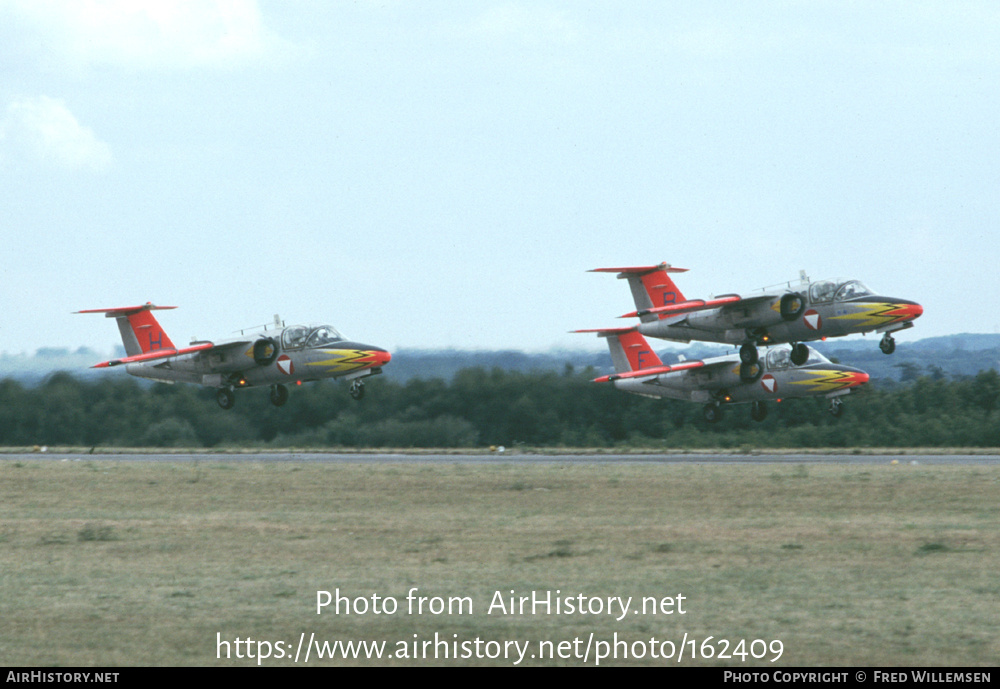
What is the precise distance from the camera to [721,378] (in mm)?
53875

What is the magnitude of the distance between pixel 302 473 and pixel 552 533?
14650mm

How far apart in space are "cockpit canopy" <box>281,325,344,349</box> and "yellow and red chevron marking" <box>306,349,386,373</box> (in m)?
0.54

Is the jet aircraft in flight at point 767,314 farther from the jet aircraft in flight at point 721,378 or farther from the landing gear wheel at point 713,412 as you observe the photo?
the landing gear wheel at point 713,412

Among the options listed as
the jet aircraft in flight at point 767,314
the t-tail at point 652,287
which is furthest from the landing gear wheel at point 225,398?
the t-tail at point 652,287

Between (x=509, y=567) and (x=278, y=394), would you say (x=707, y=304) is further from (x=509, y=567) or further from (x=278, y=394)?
(x=509, y=567)

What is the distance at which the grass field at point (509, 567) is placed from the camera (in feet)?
37.1

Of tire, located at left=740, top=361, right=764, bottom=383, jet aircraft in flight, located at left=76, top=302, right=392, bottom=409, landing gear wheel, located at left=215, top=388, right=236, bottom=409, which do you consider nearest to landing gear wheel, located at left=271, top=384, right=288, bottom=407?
jet aircraft in flight, located at left=76, top=302, right=392, bottom=409

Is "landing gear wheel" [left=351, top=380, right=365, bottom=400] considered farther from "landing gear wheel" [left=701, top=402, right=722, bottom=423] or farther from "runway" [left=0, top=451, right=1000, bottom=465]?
"landing gear wheel" [left=701, top=402, right=722, bottom=423]

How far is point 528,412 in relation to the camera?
53.6 metres

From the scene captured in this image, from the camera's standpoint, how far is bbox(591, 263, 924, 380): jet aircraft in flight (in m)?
40.3

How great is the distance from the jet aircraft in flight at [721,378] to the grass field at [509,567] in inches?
800
